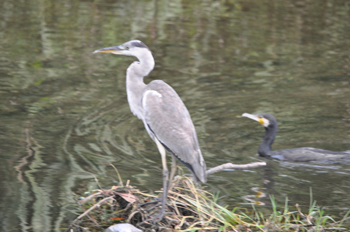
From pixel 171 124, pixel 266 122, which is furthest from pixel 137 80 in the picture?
pixel 266 122

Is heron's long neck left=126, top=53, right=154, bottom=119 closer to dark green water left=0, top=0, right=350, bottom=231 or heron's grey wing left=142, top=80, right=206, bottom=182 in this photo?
heron's grey wing left=142, top=80, right=206, bottom=182

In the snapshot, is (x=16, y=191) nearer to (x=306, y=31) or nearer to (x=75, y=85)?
(x=75, y=85)

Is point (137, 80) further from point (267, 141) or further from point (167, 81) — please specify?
point (167, 81)

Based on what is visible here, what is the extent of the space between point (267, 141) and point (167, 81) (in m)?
3.37

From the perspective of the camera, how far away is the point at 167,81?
10.2 meters

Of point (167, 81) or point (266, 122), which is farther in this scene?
point (167, 81)

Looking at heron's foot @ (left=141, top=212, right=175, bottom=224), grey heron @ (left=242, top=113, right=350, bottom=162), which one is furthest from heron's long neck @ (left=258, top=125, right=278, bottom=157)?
heron's foot @ (left=141, top=212, right=175, bottom=224)

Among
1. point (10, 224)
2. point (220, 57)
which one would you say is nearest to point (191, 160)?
point (10, 224)

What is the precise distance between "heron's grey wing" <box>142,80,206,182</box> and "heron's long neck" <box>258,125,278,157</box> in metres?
2.66

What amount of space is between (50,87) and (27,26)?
5.01 metres

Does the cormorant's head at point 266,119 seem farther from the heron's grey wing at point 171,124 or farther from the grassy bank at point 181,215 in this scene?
the heron's grey wing at point 171,124

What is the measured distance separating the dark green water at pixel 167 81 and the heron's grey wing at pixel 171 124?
124 centimetres

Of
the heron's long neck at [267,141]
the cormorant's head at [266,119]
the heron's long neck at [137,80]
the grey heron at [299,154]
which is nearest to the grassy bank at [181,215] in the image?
the heron's long neck at [137,80]

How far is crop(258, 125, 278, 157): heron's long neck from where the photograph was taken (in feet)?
23.8
